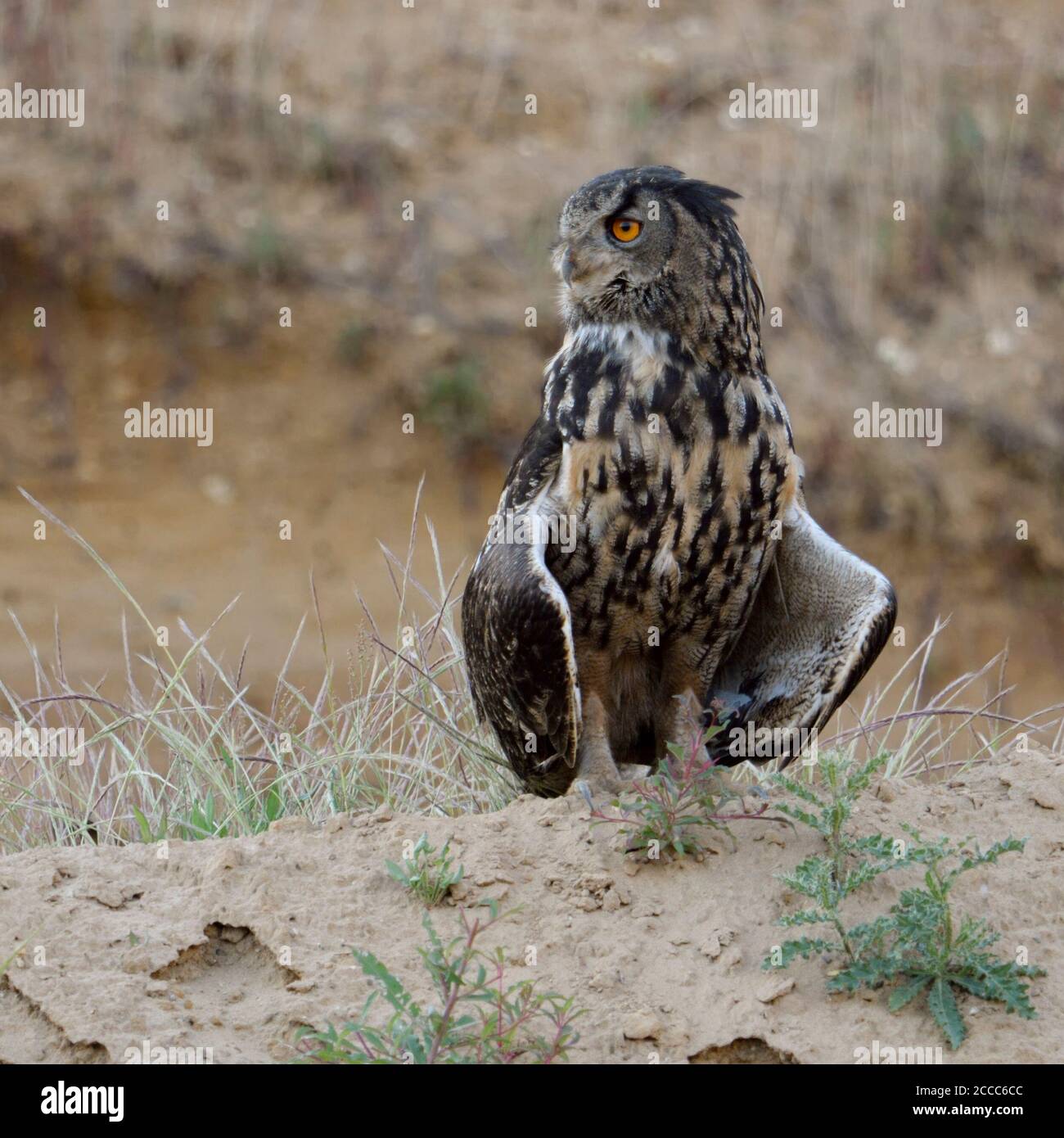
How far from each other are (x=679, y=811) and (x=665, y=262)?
1.54m

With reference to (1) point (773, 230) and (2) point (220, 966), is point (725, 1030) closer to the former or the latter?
(2) point (220, 966)

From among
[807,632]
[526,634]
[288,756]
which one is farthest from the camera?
[288,756]

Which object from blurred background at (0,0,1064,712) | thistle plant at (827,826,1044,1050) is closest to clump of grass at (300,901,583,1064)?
thistle plant at (827,826,1044,1050)

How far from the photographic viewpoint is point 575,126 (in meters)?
14.5

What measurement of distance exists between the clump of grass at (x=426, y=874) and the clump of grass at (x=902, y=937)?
2.57ft

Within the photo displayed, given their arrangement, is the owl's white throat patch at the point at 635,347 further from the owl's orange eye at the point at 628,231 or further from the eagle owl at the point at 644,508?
the owl's orange eye at the point at 628,231

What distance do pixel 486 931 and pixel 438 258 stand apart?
1084 cm

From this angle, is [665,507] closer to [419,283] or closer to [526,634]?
[526,634]

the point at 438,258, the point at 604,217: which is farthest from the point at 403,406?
the point at 604,217

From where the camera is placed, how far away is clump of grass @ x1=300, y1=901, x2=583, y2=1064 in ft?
10.5

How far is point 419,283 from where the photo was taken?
13.8 metres

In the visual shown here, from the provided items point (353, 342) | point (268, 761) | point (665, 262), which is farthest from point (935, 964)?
point (353, 342)

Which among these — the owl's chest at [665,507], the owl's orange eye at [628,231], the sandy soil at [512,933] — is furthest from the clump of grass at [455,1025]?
the owl's orange eye at [628,231]

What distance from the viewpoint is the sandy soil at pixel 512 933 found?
11.3ft
